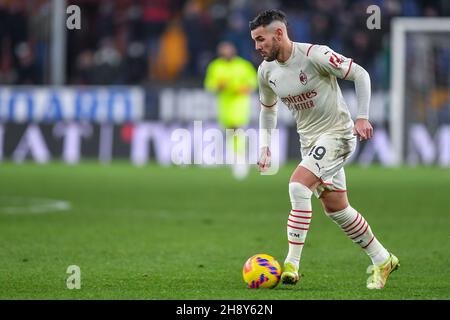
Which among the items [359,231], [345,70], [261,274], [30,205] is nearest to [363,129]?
[345,70]

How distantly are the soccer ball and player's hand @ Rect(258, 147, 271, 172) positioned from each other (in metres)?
0.78

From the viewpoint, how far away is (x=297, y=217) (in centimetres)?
746

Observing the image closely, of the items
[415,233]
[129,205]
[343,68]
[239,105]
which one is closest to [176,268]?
[343,68]

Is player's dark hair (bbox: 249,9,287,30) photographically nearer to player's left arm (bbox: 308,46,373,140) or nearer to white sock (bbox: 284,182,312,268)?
player's left arm (bbox: 308,46,373,140)

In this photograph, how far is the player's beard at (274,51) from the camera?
7477 mm

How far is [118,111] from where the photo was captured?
72.1 ft

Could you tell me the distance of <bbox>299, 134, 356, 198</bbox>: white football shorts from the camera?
7457mm

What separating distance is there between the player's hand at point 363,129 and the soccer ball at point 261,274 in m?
1.06

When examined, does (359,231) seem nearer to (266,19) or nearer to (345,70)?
(345,70)

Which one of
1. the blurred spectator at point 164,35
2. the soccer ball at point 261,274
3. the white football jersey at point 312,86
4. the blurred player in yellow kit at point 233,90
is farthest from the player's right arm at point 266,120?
the blurred spectator at point 164,35

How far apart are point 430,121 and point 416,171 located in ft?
5.15

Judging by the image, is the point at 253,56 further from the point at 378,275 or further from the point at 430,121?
the point at 378,275

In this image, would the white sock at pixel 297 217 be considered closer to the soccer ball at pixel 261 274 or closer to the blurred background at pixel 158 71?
the soccer ball at pixel 261 274

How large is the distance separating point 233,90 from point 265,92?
456 inches
